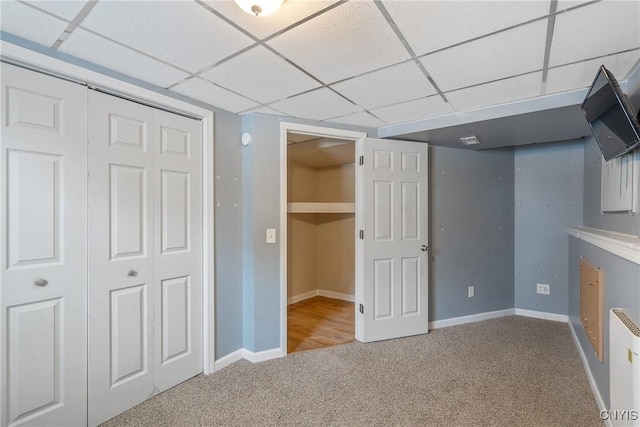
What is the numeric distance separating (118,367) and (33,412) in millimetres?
410

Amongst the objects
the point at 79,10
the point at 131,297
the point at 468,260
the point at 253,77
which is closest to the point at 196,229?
the point at 131,297

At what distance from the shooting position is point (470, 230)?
145 inches

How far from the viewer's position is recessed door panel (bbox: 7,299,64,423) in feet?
5.09

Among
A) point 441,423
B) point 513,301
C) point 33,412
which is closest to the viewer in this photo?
point 33,412

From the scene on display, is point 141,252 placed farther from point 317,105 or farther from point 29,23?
point 317,105

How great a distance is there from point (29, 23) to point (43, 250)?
1.10 metres

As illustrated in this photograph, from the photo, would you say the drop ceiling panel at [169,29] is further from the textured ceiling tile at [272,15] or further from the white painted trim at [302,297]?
the white painted trim at [302,297]

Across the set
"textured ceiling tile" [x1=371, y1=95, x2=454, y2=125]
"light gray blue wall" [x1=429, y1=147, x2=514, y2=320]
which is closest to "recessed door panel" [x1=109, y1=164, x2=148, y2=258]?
"textured ceiling tile" [x1=371, y1=95, x2=454, y2=125]

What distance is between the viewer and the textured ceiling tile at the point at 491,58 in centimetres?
150

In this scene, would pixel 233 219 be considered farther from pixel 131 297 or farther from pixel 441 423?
pixel 441 423

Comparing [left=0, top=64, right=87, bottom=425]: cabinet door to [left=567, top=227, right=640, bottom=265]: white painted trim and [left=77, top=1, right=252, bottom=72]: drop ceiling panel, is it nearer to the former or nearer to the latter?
[left=77, top=1, right=252, bottom=72]: drop ceiling panel

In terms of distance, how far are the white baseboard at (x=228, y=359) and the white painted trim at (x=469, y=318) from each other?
6.73ft

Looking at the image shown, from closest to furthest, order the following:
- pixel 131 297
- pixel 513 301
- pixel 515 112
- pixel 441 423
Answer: pixel 441 423 < pixel 131 297 < pixel 515 112 < pixel 513 301

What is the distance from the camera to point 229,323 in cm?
263
